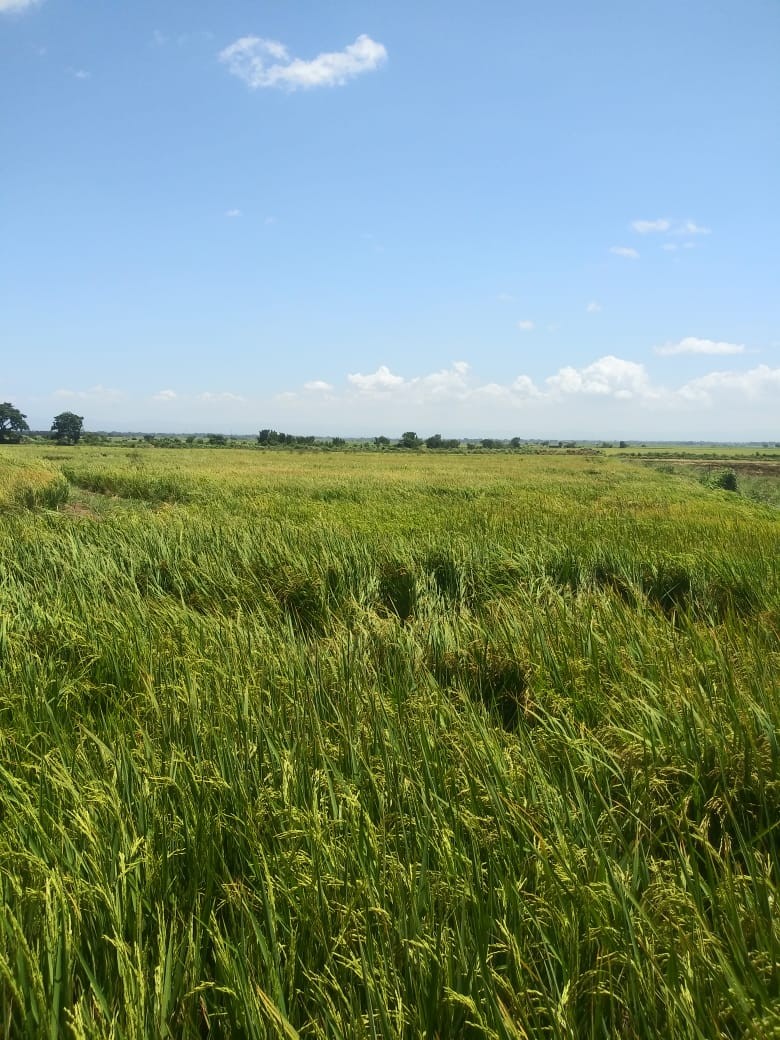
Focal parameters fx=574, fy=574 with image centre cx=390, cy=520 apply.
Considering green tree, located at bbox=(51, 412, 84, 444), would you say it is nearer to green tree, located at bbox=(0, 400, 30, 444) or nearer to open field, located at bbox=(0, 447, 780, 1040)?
green tree, located at bbox=(0, 400, 30, 444)

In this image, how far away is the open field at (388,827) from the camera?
1486mm

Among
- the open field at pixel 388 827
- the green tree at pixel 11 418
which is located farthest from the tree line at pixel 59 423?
the open field at pixel 388 827

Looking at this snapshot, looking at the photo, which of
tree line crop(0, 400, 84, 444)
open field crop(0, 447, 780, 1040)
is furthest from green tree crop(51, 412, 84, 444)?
open field crop(0, 447, 780, 1040)

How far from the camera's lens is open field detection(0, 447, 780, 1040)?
149 cm

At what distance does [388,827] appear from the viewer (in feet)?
7.24

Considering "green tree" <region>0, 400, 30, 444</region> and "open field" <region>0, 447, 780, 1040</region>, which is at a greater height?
"green tree" <region>0, 400, 30, 444</region>

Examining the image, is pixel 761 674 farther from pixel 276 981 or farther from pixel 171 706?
pixel 171 706

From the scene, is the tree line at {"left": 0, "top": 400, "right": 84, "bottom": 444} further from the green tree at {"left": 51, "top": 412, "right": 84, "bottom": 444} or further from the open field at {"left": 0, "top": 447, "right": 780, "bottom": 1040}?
the open field at {"left": 0, "top": 447, "right": 780, "bottom": 1040}

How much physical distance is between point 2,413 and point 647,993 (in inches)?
5906

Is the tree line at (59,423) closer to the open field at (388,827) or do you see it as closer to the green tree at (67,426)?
the green tree at (67,426)

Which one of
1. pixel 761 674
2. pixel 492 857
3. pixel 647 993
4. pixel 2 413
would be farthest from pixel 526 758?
pixel 2 413

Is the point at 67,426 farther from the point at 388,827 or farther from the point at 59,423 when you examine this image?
the point at 388,827

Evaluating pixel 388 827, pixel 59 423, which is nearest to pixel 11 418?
pixel 59 423

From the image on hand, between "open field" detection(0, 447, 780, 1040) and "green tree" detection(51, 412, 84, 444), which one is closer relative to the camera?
"open field" detection(0, 447, 780, 1040)
